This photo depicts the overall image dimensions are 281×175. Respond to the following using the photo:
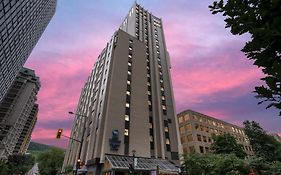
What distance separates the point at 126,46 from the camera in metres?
63.0

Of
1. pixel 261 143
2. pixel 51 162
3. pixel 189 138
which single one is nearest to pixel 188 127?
pixel 189 138

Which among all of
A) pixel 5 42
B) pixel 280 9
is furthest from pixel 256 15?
pixel 5 42

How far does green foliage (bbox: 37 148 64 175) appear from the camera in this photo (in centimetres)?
8069

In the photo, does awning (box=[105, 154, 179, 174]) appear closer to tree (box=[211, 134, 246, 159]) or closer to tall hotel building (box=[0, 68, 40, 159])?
tree (box=[211, 134, 246, 159])

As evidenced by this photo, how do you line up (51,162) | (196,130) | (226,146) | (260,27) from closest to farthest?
(260,27) → (226,146) → (196,130) → (51,162)

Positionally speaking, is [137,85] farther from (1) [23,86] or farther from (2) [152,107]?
(1) [23,86]

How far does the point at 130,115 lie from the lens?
164 feet

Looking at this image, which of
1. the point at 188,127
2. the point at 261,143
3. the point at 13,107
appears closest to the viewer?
the point at 261,143

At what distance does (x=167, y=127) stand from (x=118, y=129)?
678 inches

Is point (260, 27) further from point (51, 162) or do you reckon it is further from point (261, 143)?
point (51, 162)

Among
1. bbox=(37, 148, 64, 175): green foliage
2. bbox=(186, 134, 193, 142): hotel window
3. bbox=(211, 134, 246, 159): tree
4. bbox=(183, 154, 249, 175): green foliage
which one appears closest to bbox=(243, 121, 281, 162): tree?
bbox=(211, 134, 246, 159): tree

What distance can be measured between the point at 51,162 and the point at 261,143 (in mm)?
77003

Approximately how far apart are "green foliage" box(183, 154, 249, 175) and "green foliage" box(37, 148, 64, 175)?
6534 cm

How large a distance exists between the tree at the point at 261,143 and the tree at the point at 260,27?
46157 millimetres
